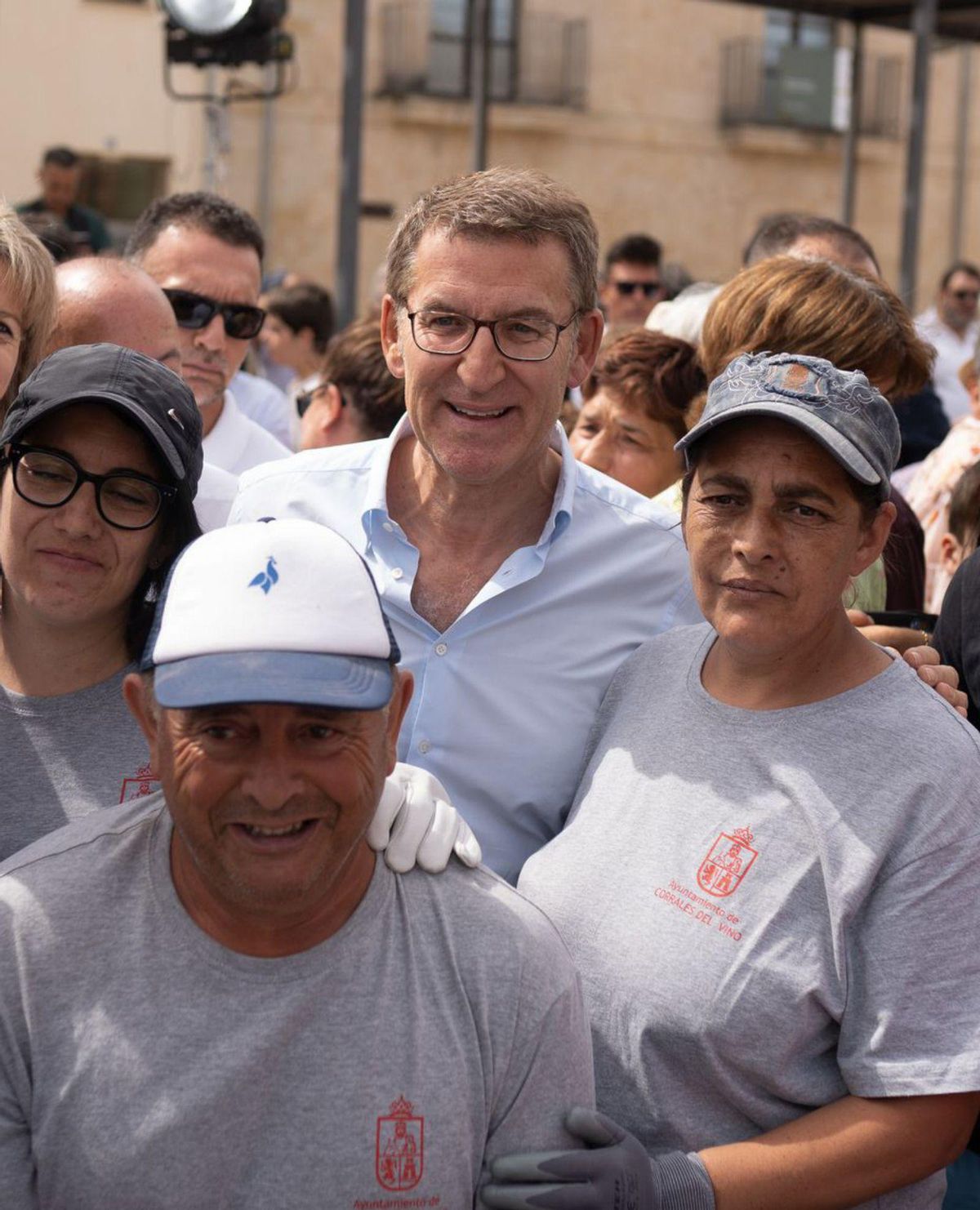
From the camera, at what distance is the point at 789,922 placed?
97.0 inches

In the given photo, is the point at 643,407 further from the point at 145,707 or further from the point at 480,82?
the point at 480,82

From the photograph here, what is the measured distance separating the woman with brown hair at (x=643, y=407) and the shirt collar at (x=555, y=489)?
127 centimetres

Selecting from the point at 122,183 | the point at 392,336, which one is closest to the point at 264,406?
the point at 392,336

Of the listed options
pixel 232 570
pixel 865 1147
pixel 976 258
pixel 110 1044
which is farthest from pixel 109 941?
pixel 976 258

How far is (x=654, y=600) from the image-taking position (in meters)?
3.29

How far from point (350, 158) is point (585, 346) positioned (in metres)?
5.38

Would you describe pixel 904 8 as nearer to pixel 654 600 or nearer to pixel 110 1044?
pixel 654 600

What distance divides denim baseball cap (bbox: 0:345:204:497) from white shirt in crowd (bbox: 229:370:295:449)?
4.24 metres

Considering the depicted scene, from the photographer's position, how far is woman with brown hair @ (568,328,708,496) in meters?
4.68

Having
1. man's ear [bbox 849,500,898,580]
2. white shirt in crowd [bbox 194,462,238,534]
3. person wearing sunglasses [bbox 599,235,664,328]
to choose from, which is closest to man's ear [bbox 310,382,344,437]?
white shirt in crowd [bbox 194,462,238,534]

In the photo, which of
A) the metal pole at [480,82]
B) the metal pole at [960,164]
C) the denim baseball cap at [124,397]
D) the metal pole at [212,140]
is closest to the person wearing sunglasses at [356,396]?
the denim baseball cap at [124,397]

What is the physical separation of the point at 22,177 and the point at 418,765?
19.4m

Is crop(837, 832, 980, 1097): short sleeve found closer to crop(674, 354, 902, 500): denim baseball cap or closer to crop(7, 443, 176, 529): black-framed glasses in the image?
A: crop(674, 354, 902, 500): denim baseball cap

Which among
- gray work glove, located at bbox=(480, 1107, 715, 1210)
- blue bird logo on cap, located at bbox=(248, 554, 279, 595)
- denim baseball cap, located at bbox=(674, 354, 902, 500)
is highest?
denim baseball cap, located at bbox=(674, 354, 902, 500)
